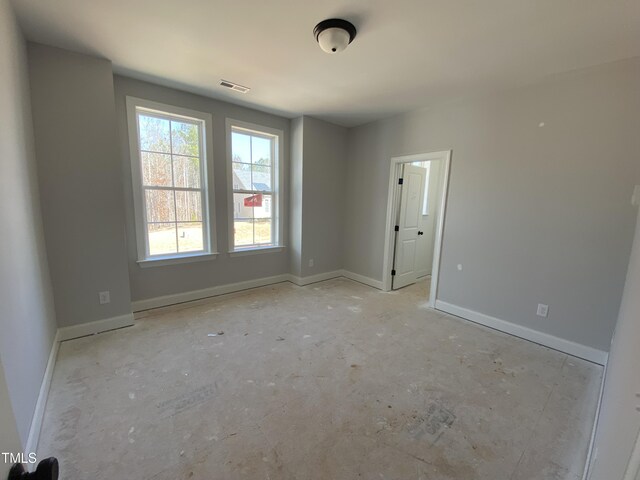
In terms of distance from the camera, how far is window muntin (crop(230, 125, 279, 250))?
375 centimetres

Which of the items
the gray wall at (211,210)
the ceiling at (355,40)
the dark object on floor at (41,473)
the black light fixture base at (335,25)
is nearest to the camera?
the dark object on floor at (41,473)

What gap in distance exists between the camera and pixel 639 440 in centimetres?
57

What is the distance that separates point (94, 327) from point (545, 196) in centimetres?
457

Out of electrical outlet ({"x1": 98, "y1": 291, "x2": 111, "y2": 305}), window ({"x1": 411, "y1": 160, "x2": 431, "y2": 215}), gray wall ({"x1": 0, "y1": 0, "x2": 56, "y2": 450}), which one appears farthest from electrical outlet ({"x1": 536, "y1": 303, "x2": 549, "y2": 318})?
electrical outlet ({"x1": 98, "y1": 291, "x2": 111, "y2": 305})

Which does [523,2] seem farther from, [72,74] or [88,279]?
[88,279]

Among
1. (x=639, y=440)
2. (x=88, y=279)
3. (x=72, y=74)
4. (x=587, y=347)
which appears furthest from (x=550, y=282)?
(x=72, y=74)

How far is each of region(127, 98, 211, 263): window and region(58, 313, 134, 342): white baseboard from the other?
70 cm

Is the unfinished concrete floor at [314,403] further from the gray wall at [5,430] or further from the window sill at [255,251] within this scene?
the window sill at [255,251]

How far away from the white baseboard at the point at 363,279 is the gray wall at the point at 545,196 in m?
1.01

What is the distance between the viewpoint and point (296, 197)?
4.17m

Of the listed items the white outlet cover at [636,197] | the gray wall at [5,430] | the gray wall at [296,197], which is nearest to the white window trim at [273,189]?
the gray wall at [296,197]

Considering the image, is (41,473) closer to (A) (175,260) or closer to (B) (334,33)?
(B) (334,33)

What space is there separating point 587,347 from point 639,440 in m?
2.62

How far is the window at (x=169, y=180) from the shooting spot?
9.82ft
